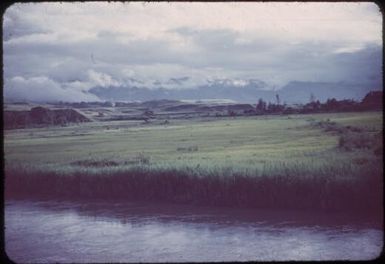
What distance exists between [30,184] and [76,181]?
1.31 metres

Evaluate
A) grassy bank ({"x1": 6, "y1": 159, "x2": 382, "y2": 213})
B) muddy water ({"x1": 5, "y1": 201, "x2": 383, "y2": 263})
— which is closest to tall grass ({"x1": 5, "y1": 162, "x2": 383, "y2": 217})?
grassy bank ({"x1": 6, "y1": 159, "x2": 382, "y2": 213})

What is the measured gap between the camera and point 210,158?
13125 mm

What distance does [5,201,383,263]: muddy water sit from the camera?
871cm

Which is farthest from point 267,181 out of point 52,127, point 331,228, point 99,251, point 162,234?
point 52,127

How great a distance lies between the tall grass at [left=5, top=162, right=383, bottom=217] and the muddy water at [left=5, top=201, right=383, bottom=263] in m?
0.28

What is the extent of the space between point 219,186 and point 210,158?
2.07 metres

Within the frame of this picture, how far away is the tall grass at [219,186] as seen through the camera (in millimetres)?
9969

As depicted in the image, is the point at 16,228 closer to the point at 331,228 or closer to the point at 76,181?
the point at 76,181

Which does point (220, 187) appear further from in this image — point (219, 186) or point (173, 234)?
point (173, 234)

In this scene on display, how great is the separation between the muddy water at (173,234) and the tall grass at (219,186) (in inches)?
10.9

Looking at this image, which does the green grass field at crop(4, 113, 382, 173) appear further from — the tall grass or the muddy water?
the muddy water

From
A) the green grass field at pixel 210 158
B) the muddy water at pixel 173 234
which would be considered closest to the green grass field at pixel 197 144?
the green grass field at pixel 210 158

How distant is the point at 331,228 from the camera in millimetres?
9922

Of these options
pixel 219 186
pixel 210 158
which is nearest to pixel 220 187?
pixel 219 186
